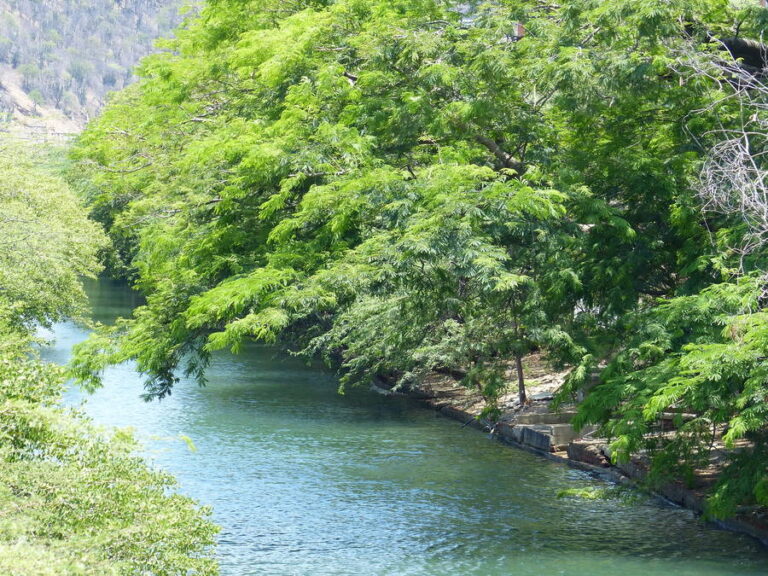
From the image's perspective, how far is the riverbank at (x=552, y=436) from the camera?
1678cm

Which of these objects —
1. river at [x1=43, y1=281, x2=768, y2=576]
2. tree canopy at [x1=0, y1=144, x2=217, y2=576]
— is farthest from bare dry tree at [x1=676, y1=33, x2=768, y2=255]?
tree canopy at [x1=0, y1=144, x2=217, y2=576]

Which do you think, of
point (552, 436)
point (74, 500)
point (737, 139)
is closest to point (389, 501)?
point (552, 436)

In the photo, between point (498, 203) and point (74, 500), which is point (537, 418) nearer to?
point (498, 203)

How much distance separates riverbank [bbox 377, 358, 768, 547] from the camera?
1678 centimetres

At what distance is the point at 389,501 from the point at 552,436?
4.91 metres

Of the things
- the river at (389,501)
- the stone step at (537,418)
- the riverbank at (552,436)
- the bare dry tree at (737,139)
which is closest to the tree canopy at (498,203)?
the bare dry tree at (737,139)

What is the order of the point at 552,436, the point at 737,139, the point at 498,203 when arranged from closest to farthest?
the point at 737,139
the point at 498,203
the point at 552,436

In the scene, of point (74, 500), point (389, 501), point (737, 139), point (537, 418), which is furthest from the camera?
point (537, 418)

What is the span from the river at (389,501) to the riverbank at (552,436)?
306 millimetres

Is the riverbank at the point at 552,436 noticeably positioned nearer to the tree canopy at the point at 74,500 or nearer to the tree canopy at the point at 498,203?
the tree canopy at the point at 498,203

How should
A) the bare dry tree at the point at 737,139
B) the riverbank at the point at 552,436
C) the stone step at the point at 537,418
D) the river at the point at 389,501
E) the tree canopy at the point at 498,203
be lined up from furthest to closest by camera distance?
1. the stone step at the point at 537,418
2. the riverbank at the point at 552,436
3. the river at the point at 389,501
4. the tree canopy at the point at 498,203
5. the bare dry tree at the point at 737,139

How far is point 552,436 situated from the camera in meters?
21.7

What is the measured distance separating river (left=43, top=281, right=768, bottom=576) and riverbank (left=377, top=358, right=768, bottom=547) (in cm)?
31

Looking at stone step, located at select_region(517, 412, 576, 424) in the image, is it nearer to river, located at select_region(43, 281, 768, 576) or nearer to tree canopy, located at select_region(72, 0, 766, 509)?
river, located at select_region(43, 281, 768, 576)
